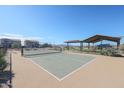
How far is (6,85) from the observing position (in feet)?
14.9

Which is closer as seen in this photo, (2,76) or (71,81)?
(71,81)

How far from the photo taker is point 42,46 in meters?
22.8
